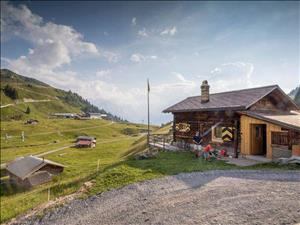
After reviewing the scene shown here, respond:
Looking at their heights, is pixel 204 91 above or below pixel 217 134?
above

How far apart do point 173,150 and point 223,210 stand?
52.2 ft

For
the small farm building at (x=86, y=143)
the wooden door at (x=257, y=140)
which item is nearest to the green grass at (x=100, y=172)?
the wooden door at (x=257, y=140)

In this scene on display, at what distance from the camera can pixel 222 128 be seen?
21656 millimetres

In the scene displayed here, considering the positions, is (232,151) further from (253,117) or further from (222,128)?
(253,117)

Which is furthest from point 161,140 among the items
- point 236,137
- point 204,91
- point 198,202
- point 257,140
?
point 198,202

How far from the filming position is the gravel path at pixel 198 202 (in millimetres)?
8367

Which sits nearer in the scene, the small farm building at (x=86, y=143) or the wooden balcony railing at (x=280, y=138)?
the wooden balcony railing at (x=280, y=138)

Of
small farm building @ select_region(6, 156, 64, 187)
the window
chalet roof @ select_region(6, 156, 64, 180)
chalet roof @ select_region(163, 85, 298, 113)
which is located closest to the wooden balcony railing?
chalet roof @ select_region(163, 85, 298, 113)

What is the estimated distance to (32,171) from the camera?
2988cm

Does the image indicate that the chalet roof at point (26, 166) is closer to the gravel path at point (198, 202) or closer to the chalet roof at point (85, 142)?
the gravel path at point (198, 202)

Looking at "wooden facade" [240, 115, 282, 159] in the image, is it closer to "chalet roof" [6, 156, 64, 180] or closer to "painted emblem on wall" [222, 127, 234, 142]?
"painted emblem on wall" [222, 127, 234, 142]

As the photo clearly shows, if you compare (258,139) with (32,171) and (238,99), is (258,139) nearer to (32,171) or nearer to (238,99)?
(238,99)

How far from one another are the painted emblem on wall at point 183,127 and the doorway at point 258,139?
7664 millimetres

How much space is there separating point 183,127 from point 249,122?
9.14 m
